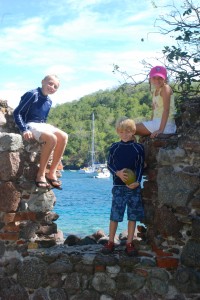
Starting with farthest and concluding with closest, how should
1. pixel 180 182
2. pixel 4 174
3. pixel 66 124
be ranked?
pixel 66 124, pixel 4 174, pixel 180 182

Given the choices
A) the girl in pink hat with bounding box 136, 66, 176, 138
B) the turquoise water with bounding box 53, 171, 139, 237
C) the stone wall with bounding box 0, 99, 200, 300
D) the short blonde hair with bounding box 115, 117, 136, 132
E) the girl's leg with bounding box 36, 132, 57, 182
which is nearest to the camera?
the stone wall with bounding box 0, 99, 200, 300

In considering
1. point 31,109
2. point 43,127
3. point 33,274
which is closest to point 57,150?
point 43,127

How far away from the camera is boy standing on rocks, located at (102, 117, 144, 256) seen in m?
5.71

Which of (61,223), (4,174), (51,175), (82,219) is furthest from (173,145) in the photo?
(82,219)

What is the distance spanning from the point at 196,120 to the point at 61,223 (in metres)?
13.3

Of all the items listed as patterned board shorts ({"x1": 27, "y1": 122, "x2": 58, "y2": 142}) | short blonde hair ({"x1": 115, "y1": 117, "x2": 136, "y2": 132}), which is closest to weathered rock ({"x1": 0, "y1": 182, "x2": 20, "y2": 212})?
patterned board shorts ({"x1": 27, "y1": 122, "x2": 58, "y2": 142})

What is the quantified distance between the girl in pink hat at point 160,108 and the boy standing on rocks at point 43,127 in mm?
1015

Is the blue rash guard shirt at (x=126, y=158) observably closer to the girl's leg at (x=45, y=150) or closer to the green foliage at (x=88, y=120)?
the girl's leg at (x=45, y=150)

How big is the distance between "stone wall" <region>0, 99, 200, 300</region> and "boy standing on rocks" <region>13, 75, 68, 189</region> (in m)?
0.14

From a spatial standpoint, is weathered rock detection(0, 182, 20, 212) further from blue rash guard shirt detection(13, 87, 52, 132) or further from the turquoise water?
the turquoise water

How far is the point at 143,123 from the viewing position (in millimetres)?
6043

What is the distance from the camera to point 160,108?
5.98 m

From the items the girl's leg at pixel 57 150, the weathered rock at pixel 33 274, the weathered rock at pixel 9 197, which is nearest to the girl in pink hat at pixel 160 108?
the girl's leg at pixel 57 150

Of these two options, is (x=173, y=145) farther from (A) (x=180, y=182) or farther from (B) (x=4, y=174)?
(B) (x=4, y=174)
